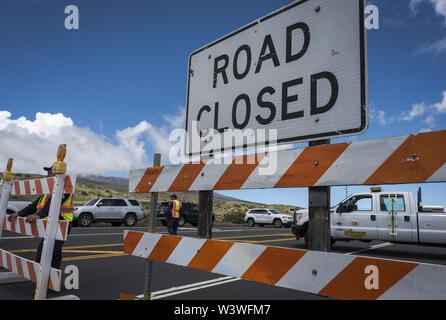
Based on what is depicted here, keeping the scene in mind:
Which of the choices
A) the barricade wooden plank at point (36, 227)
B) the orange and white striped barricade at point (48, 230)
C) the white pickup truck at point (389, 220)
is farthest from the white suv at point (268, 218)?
the orange and white striped barricade at point (48, 230)

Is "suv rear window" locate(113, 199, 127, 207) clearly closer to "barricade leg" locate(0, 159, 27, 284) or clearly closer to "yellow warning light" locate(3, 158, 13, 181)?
"barricade leg" locate(0, 159, 27, 284)

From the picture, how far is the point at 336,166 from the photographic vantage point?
→ 1.73m

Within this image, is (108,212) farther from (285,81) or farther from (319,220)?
(319,220)

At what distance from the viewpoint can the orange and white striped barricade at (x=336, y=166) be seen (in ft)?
4.82

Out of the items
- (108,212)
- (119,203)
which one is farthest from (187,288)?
(119,203)

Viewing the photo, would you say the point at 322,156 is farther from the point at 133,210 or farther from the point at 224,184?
the point at 133,210

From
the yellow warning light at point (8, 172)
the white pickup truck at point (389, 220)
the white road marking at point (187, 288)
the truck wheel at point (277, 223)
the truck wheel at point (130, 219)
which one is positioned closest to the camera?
the white road marking at point (187, 288)

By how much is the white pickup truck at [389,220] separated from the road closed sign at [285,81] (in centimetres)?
1000

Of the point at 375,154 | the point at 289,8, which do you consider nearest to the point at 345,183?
the point at 375,154

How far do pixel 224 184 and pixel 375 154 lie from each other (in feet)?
3.33

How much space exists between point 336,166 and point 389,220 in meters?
10.6

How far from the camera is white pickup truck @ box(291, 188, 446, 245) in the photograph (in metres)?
10.2

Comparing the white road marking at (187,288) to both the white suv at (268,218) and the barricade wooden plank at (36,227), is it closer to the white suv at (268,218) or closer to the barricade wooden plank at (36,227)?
the barricade wooden plank at (36,227)

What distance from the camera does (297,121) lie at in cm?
221
